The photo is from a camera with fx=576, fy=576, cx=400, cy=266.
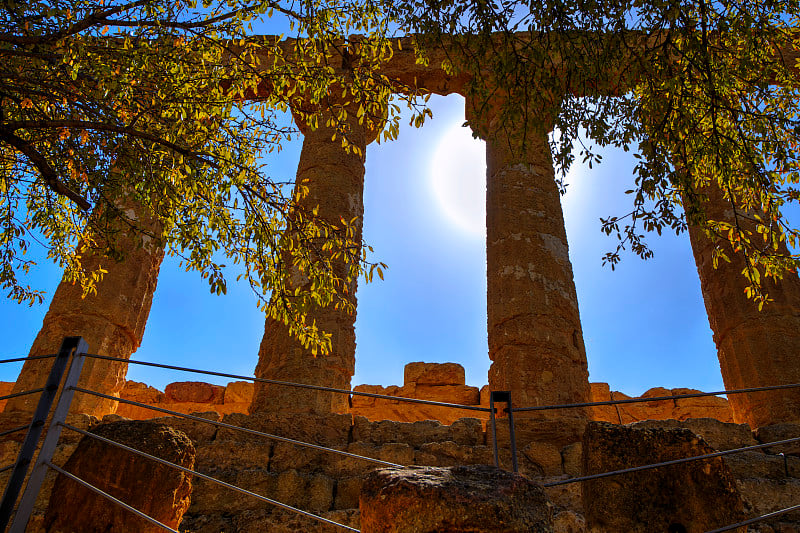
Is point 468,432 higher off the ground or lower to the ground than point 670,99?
lower

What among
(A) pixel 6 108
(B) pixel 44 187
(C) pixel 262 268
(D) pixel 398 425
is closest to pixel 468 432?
(D) pixel 398 425

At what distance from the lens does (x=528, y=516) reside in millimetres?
1926

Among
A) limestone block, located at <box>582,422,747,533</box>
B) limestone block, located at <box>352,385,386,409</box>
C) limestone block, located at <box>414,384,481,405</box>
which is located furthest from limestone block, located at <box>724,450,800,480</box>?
limestone block, located at <box>352,385,386,409</box>

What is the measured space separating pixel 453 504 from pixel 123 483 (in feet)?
7.51

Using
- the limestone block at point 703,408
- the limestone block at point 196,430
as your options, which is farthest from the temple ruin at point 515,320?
the limestone block at point 703,408

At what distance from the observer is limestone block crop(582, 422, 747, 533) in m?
3.15

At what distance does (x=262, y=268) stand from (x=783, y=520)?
4.94 m

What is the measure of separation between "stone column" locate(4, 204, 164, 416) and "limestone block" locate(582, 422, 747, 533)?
624cm

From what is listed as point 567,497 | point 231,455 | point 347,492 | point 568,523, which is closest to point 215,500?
point 231,455

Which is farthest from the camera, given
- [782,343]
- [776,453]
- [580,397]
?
[782,343]

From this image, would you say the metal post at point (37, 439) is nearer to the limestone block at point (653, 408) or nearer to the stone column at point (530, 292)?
the stone column at point (530, 292)

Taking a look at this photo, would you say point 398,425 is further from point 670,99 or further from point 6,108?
point 6,108

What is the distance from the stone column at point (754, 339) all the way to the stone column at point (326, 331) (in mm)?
5325

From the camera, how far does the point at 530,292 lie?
25.3 feet
